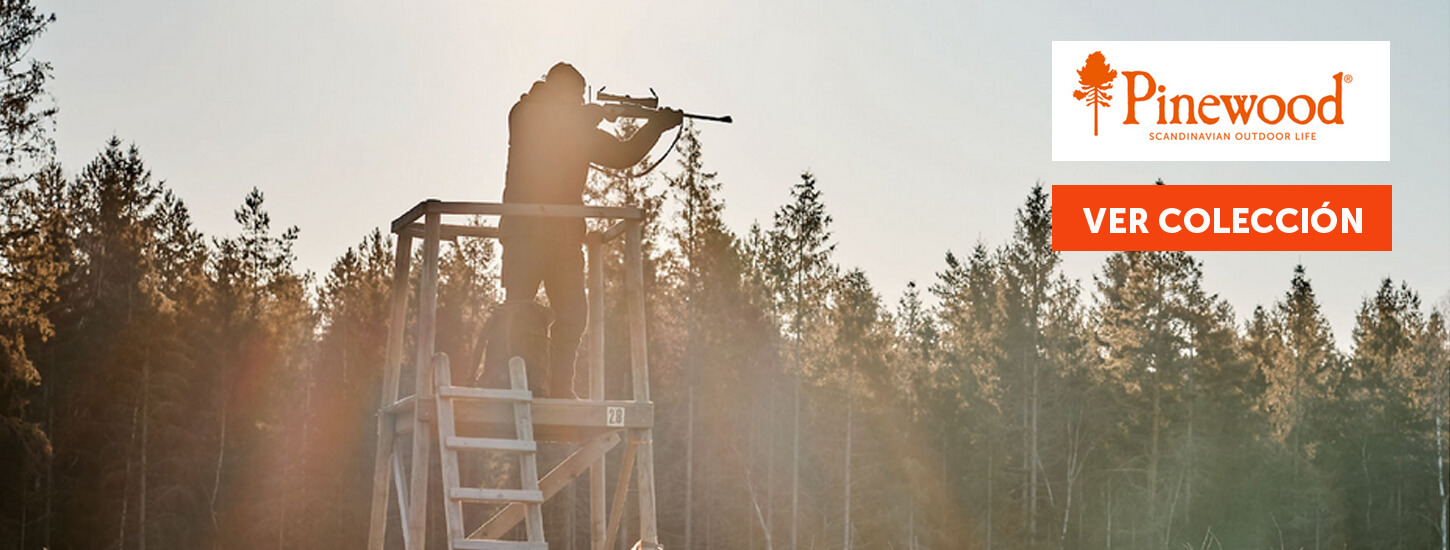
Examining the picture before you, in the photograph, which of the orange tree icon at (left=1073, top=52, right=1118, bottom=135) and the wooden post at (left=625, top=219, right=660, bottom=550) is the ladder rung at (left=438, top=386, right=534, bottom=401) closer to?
the wooden post at (left=625, top=219, right=660, bottom=550)

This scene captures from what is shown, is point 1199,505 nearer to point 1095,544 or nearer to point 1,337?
point 1095,544

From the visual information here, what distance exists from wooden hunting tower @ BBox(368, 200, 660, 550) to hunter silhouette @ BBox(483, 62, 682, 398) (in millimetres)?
220

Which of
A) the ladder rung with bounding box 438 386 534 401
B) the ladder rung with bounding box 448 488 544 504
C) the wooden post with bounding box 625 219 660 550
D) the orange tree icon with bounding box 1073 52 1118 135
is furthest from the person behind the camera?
the orange tree icon with bounding box 1073 52 1118 135

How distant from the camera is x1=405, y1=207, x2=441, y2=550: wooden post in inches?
322

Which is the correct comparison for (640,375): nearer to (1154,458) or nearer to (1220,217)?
(1220,217)

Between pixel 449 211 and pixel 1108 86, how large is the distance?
17730mm

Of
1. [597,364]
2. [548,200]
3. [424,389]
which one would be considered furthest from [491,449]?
[597,364]

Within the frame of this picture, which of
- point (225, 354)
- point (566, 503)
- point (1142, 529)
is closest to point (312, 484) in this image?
point (225, 354)

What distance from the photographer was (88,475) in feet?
134

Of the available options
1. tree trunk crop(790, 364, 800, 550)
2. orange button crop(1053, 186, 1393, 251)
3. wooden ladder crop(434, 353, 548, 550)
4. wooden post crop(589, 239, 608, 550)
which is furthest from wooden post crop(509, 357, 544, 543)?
tree trunk crop(790, 364, 800, 550)

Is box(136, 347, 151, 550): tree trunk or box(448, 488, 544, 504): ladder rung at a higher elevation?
box(448, 488, 544, 504): ladder rung

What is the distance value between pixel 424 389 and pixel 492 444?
0.93m

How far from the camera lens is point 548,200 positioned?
8445mm

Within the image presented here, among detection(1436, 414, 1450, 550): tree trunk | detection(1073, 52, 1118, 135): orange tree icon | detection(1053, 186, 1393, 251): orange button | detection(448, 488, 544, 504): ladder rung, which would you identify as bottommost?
detection(1436, 414, 1450, 550): tree trunk
